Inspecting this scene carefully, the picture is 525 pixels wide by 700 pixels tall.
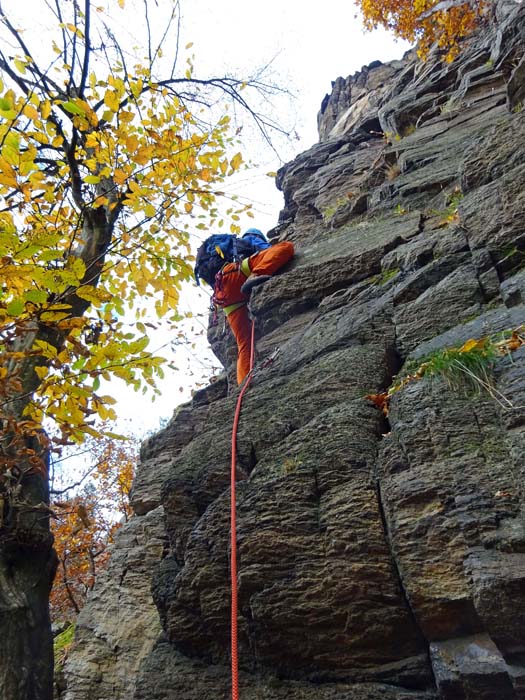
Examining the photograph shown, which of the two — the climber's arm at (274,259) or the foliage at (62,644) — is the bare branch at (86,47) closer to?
the climber's arm at (274,259)

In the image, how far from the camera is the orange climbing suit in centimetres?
705

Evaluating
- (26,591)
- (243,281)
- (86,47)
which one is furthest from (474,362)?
(243,281)

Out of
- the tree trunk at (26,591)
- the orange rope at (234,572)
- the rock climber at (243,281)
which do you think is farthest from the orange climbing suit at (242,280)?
the tree trunk at (26,591)

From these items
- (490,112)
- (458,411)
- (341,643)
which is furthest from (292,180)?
(341,643)

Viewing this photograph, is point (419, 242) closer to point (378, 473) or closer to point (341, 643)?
point (378, 473)

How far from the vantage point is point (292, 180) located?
11453 mm

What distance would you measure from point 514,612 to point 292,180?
10.1m

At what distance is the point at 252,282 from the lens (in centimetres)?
→ 700

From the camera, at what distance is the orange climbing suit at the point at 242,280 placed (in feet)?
23.1

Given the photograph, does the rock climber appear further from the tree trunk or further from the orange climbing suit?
the tree trunk

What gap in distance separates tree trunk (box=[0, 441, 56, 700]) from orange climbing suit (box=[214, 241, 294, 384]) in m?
3.85

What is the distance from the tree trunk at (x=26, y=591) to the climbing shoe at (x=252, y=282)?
12.8 ft

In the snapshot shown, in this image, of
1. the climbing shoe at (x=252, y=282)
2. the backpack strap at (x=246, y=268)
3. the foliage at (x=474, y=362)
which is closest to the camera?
the foliage at (x=474, y=362)

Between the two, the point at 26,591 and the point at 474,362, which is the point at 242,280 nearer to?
the point at 474,362
